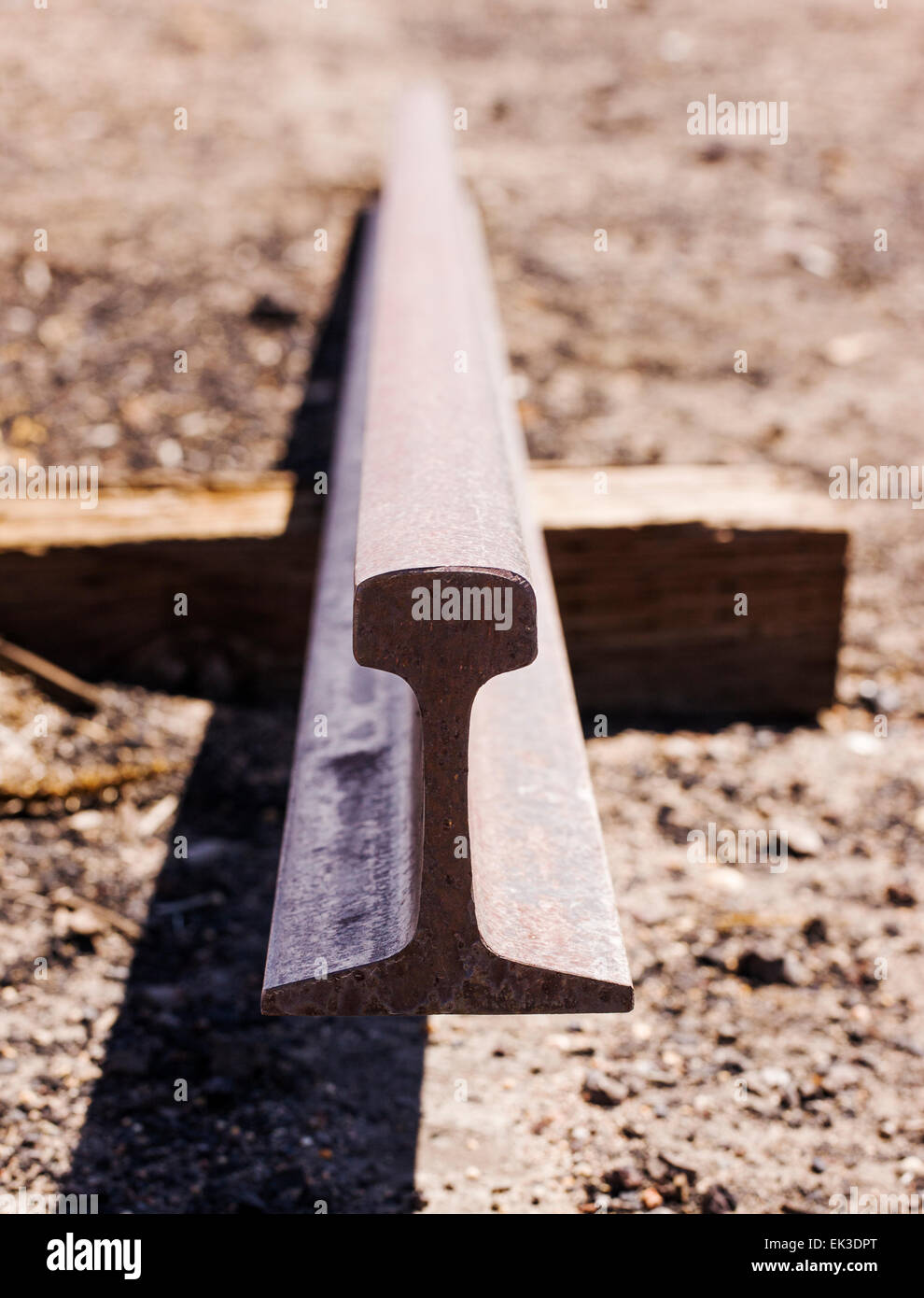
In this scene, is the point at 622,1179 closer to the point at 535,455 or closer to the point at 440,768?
the point at 440,768

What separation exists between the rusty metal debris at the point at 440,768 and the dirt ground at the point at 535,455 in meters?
0.57

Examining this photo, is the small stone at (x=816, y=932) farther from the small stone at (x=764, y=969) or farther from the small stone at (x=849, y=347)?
the small stone at (x=849, y=347)

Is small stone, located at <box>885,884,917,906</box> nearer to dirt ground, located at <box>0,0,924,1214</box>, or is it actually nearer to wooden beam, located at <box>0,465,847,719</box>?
dirt ground, located at <box>0,0,924,1214</box>

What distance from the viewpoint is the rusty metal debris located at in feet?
4.19

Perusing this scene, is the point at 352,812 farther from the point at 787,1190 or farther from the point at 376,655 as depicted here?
the point at 787,1190

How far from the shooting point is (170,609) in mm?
2982

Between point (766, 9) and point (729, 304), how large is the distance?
16.8 ft

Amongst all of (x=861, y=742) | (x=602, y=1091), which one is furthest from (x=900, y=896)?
(x=602, y=1091)

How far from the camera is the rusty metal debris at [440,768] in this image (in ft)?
4.19

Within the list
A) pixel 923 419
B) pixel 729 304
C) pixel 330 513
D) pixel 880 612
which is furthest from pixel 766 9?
pixel 330 513

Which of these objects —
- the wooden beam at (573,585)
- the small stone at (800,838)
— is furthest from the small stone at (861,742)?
the small stone at (800,838)

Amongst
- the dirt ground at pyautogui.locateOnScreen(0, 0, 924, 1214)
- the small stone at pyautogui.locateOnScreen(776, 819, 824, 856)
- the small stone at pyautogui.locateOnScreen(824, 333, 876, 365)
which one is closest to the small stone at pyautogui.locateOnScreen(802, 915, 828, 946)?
the dirt ground at pyautogui.locateOnScreen(0, 0, 924, 1214)

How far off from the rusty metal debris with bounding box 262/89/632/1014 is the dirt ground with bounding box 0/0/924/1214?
1.85ft
